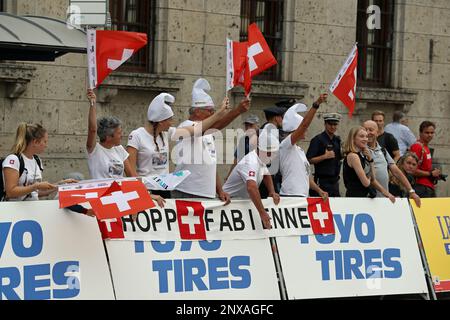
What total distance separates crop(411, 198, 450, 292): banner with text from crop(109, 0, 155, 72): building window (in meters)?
6.41

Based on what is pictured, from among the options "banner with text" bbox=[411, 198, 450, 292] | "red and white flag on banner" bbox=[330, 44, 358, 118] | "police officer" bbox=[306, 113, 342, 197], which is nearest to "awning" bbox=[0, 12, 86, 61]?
"red and white flag on banner" bbox=[330, 44, 358, 118]

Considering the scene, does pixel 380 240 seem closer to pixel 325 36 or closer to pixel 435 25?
pixel 325 36

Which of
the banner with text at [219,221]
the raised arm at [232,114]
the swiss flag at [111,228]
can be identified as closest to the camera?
the swiss flag at [111,228]

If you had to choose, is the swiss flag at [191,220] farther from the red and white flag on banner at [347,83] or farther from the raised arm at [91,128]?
the red and white flag on banner at [347,83]

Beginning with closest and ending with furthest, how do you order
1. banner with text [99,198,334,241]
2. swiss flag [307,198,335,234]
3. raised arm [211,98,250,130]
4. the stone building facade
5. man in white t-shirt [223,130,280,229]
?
1. banner with text [99,198,334,241]
2. raised arm [211,98,250,130]
3. man in white t-shirt [223,130,280,229]
4. swiss flag [307,198,335,234]
5. the stone building facade

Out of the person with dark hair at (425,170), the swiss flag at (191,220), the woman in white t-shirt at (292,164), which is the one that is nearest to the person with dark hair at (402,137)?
the person with dark hair at (425,170)

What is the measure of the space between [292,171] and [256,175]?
3.31ft

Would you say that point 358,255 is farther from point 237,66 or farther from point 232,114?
point 237,66

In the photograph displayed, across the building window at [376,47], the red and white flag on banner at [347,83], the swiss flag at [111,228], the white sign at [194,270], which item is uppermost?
the building window at [376,47]

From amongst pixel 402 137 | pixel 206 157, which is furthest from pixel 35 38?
pixel 402 137

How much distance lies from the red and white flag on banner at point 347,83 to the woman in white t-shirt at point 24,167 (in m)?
4.13

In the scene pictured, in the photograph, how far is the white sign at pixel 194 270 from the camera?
1031 centimetres

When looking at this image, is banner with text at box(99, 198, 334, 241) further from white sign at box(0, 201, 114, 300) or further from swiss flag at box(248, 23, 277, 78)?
swiss flag at box(248, 23, 277, 78)

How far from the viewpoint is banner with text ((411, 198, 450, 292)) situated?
12.5 metres
